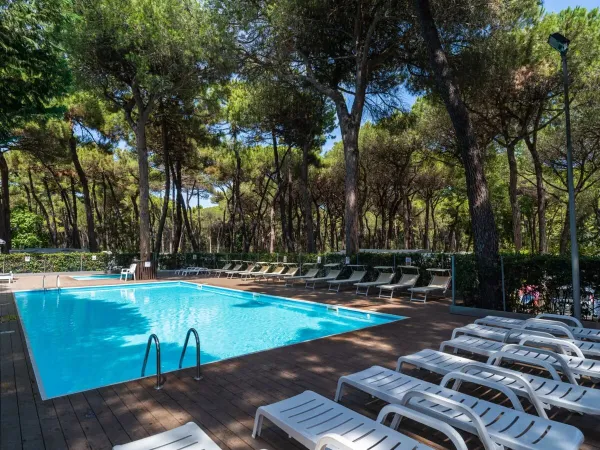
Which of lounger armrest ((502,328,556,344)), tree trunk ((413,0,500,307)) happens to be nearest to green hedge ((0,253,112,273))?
tree trunk ((413,0,500,307))

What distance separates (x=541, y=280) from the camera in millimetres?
7078

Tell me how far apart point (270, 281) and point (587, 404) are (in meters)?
13.0

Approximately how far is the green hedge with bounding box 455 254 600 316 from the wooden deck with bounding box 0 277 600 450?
100 inches

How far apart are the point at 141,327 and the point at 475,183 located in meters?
7.98

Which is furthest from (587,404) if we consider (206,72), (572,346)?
(206,72)

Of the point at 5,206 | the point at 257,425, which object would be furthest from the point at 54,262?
the point at 257,425

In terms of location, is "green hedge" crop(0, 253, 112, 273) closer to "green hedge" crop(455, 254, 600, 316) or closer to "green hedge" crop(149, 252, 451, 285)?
"green hedge" crop(149, 252, 451, 285)

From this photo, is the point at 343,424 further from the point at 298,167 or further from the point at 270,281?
the point at 298,167

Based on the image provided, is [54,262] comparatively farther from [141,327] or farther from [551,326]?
[551,326]

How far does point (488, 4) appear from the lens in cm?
991

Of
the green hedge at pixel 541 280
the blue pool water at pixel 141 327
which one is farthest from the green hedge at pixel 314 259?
the blue pool water at pixel 141 327

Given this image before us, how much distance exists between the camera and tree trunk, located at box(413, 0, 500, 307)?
24.7 ft

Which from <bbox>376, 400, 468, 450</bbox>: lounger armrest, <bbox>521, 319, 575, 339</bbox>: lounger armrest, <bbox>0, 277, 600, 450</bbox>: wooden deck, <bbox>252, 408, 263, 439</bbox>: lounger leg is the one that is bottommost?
<bbox>0, 277, 600, 450</bbox>: wooden deck

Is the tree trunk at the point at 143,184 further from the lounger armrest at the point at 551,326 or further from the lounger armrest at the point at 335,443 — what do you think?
the lounger armrest at the point at 335,443
